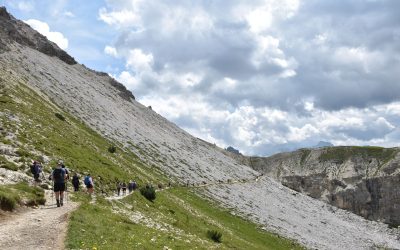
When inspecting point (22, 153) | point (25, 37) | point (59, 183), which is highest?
point (25, 37)

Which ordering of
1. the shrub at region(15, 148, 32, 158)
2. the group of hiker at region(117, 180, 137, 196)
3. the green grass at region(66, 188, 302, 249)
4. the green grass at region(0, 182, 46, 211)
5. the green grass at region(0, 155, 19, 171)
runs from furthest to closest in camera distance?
the group of hiker at region(117, 180, 137, 196) < the shrub at region(15, 148, 32, 158) < the green grass at region(0, 155, 19, 171) < the green grass at region(0, 182, 46, 211) < the green grass at region(66, 188, 302, 249)

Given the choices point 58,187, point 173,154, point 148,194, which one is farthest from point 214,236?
point 173,154

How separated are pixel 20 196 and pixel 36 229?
6883 mm

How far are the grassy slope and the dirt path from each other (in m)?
0.70

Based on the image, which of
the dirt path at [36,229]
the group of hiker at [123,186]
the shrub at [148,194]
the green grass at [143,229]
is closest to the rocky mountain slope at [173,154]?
the green grass at [143,229]

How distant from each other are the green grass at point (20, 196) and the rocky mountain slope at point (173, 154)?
40855 mm

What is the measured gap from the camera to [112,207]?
35031 millimetres

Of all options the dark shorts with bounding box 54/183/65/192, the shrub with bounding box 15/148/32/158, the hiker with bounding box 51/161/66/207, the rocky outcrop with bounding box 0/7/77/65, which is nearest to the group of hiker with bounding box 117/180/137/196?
the shrub with bounding box 15/148/32/158

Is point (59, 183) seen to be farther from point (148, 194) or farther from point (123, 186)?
point (123, 186)

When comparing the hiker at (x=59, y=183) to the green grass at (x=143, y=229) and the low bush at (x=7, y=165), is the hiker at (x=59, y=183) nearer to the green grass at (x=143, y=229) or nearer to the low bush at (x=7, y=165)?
the green grass at (x=143, y=229)

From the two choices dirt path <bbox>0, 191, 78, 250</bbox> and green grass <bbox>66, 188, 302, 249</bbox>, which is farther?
green grass <bbox>66, 188, 302, 249</bbox>

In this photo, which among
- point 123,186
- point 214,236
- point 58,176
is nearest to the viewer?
point 58,176

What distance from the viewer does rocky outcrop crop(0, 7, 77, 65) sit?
11006 cm

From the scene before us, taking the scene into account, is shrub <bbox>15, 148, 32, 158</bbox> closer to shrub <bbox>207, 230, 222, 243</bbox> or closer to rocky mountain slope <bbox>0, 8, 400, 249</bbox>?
shrub <bbox>207, 230, 222, 243</bbox>
